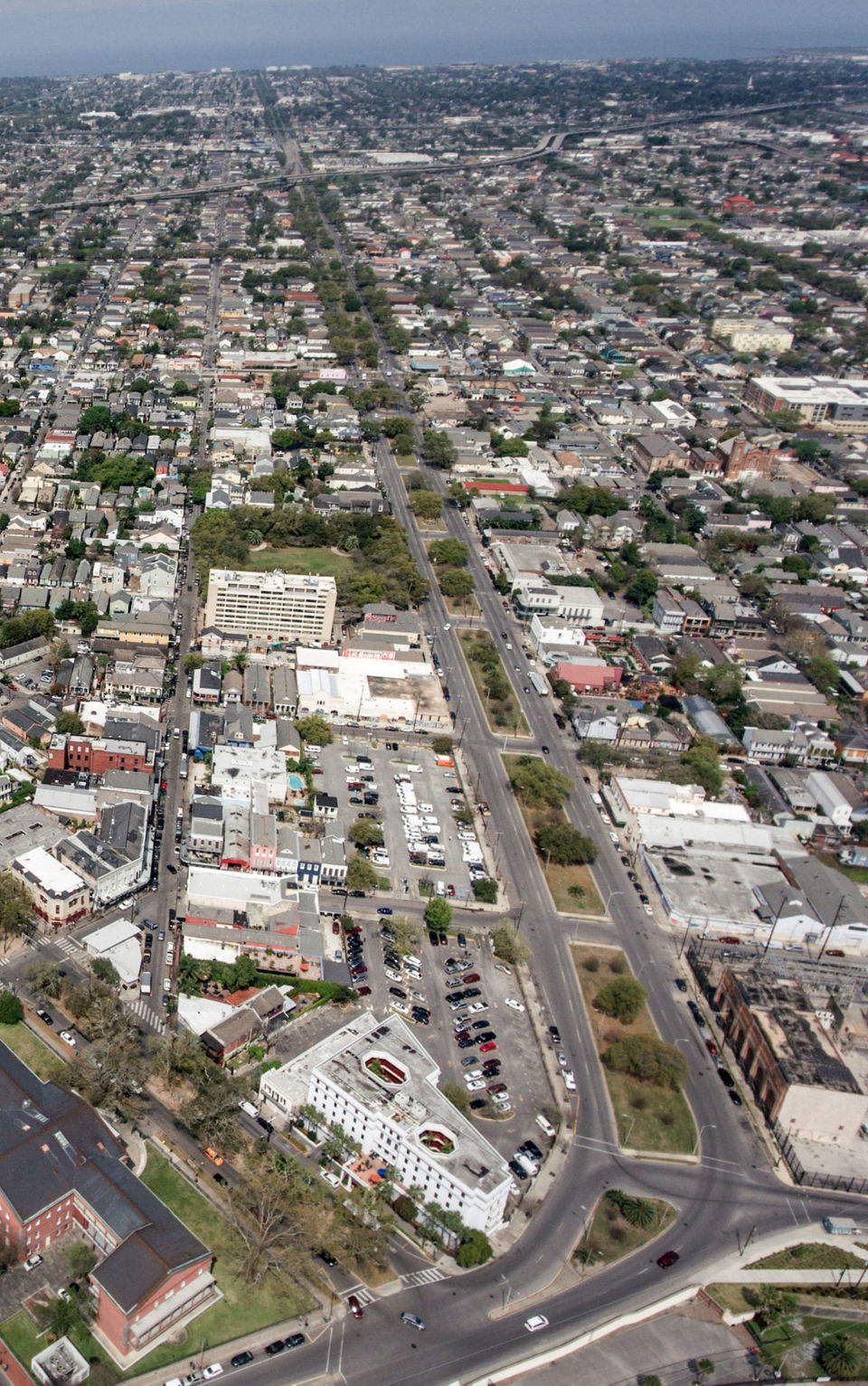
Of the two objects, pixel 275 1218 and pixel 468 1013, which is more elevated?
pixel 275 1218

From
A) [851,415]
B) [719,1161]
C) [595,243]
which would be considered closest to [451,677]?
[719,1161]

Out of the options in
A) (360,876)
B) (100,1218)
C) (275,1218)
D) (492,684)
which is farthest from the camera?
(492,684)

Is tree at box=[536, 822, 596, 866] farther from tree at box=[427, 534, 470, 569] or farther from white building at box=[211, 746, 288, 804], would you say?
tree at box=[427, 534, 470, 569]

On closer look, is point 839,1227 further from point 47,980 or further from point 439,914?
point 47,980

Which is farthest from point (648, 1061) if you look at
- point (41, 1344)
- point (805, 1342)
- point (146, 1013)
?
point (41, 1344)

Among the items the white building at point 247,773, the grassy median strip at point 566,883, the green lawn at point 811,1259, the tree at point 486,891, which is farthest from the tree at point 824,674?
the green lawn at point 811,1259

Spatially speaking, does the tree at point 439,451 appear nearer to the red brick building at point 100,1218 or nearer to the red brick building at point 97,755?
the red brick building at point 97,755
